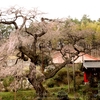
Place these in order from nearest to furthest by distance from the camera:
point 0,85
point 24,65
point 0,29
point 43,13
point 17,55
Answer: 1. point 24,65
2. point 43,13
3. point 17,55
4. point 0,85
5. point 0,29

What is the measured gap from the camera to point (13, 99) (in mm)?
12133

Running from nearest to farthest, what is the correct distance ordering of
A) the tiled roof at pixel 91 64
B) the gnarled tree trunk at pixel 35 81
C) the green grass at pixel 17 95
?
1. the gnarled tree trunk at pixel 35 81
2. the green grass at pixel 17 95
3. the tiled roof at pixel 91 64

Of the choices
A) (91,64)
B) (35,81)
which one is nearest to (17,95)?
(35,81)

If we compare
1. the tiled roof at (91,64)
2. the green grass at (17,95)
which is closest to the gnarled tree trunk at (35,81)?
the green grass at (17,95)

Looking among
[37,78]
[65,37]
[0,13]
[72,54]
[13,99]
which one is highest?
[0,13]

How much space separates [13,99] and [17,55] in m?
2.16

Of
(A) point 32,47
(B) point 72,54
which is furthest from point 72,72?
(A) point 32,47

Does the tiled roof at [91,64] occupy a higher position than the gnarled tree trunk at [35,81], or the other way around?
the tiled roof at [91,64]

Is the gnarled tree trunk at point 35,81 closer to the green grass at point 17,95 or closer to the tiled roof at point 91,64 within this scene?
the green grass at point 17,95

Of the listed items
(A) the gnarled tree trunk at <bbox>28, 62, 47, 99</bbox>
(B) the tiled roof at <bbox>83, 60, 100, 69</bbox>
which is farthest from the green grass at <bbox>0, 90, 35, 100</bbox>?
(B) the tiled roof at <bbox>83, 60, 100, 69</bbox>

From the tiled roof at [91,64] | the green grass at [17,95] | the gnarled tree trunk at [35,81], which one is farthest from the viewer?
the tiled roof at [91,64]

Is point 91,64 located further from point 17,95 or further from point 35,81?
point 17,95

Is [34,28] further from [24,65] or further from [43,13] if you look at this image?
[24,65]

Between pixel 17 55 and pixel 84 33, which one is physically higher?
pixel 84 33
